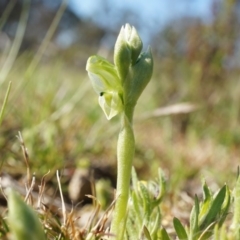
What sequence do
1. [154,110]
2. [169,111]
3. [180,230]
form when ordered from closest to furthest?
[180,230] < [169,111] < [154,110]

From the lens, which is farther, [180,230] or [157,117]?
[157,117]

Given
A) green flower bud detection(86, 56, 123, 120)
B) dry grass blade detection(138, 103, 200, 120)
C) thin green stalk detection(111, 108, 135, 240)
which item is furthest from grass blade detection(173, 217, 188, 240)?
dry grass blade detection(138, 103, 200, 120)

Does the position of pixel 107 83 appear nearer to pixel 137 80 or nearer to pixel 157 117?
pixel 137 80

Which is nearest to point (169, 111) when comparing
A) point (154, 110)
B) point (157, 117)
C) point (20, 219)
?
point (154, 110)

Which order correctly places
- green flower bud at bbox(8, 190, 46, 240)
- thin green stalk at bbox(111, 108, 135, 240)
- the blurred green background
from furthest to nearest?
the blurred green background, thin green stalk at bbox(111, 108, 135, 240), green flower bud at bbox(8, 190, 46, 240)

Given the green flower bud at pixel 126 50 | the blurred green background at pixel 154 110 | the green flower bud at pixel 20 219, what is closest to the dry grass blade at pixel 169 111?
the blurred green background at pixel 154 110

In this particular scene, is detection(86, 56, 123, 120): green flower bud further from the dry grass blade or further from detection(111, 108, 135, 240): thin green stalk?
the dry grass blade
